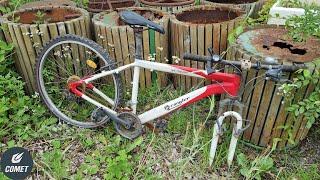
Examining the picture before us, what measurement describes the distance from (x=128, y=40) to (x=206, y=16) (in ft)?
3.45

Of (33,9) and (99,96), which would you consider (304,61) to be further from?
(33,9)

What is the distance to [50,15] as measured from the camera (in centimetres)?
396

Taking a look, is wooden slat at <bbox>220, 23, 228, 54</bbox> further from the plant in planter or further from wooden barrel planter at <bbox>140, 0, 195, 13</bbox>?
wooden barrel planter at <bbox>140, 0, 195, 13</bbox>

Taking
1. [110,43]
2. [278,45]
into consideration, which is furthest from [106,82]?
[278,45]

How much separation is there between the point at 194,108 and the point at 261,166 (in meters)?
1.00

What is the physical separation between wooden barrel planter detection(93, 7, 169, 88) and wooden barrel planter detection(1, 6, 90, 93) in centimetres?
21

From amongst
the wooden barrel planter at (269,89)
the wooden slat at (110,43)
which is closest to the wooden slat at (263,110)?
the wooden barrel planter at (269,89)

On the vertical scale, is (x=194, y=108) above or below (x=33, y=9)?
below

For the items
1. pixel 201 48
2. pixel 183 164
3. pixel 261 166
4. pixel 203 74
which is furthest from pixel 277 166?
pixel 201 48

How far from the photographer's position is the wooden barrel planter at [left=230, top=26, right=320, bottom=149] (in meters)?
2.72

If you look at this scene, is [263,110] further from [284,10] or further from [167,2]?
[167,2]

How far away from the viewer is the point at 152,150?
3.16 m

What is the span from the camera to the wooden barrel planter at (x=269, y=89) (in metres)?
2.72

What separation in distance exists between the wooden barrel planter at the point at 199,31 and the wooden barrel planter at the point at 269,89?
365 millimetres
